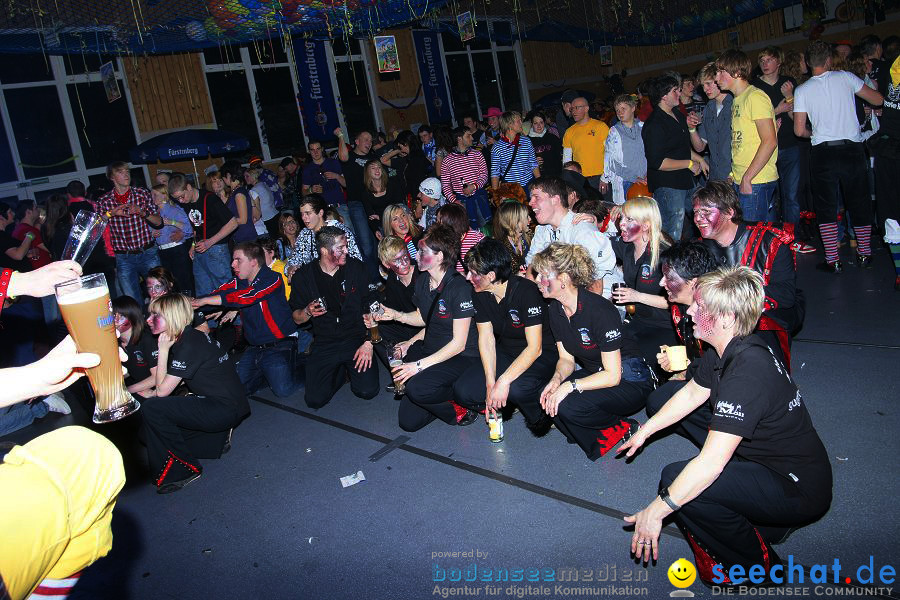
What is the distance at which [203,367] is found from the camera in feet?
14.4

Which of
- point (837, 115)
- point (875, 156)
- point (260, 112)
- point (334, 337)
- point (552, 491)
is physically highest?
point (260, 112)

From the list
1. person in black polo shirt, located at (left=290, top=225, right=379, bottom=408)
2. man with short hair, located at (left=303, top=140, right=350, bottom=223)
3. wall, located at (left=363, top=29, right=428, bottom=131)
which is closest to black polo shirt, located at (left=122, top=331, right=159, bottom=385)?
person in black polo shirt, located at (left=290, top=225, right=379, bottom=408)

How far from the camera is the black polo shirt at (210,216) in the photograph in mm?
7699

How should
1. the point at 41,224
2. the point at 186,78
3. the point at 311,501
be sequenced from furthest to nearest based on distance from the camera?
the point at 186,78 < the point at 41,224 < the point at 311,501

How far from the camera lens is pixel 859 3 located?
15.2 m

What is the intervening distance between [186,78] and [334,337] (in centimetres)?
1004

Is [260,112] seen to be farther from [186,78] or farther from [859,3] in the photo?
[859,3]

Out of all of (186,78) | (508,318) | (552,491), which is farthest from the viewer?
(186,78)

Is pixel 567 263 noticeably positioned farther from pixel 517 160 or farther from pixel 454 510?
pixel 517 160

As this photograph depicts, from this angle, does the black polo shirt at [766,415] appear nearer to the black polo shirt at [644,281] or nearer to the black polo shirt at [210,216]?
the black polo shirt at [644,281]

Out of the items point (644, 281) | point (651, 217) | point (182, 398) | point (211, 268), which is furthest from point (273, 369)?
point (651, 217)

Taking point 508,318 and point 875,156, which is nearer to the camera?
point 508,318

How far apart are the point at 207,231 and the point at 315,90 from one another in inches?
337

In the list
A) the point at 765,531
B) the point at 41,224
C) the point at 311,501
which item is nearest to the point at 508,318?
the point at 311,501
